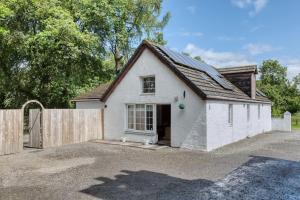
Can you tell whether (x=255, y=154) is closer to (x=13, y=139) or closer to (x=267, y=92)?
(x=13, y=139)

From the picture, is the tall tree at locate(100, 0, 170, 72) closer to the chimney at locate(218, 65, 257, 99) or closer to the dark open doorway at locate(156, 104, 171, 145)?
the dark open doorway at locate(156, 104, 171, 145)

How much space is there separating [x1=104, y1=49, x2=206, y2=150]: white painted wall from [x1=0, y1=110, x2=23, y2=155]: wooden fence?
218 inches

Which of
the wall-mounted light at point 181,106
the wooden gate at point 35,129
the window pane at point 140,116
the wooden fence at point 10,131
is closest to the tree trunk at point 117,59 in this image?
the window pane at point 140,116

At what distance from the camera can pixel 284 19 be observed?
15.5 meters

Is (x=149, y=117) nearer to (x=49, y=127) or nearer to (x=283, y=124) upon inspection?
(x=49, y=127)

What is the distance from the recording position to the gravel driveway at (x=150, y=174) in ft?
21.3

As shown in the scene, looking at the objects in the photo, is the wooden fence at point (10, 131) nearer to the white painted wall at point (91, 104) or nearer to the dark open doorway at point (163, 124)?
the white painted wall at point (91, 104)

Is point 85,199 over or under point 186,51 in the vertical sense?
under

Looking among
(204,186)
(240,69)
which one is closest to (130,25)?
(240,69)

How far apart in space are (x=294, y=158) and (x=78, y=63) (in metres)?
20.0

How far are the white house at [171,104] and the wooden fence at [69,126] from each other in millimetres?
770

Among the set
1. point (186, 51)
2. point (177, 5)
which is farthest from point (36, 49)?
point (186, 51)

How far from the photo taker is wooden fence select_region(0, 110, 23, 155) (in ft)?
38.1

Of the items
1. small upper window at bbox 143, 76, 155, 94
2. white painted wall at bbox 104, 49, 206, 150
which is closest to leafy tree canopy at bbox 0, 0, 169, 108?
white painted wall at bbox 104, 49, 206, 150
